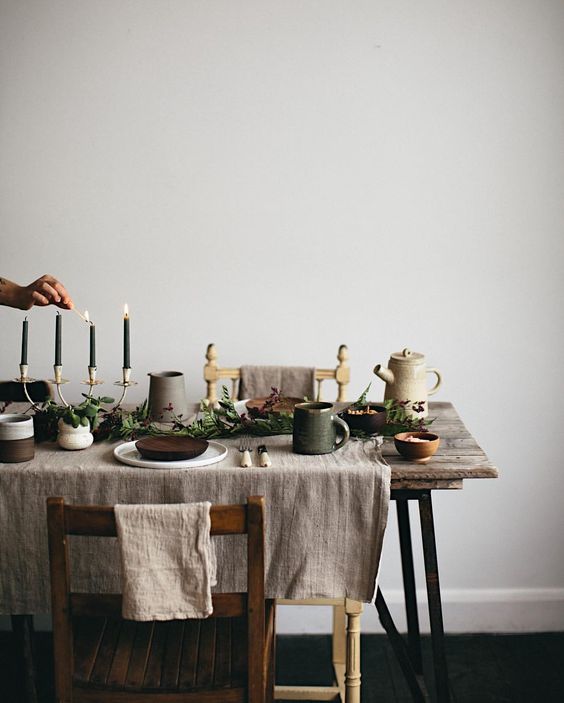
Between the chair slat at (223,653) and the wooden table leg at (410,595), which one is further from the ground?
the chair slat at (223,653)

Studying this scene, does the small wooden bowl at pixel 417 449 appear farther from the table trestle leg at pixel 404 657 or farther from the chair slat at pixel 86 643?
the chair slat at pixel 86 643

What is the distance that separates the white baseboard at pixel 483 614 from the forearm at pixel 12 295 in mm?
1481

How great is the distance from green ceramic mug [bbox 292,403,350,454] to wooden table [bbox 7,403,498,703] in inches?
5.5

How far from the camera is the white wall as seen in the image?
272cm

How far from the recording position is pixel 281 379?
2.63 meters

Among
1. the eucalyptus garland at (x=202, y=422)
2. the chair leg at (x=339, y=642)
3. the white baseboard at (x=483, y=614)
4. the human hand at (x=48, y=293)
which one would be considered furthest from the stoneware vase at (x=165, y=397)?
the white baseboard at (x=483, y=614)

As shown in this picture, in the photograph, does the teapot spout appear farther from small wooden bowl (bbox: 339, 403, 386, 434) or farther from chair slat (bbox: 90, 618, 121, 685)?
chair slat (bbox: 90, 618, 121, 685)

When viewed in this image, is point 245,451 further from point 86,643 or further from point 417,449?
point 86,643

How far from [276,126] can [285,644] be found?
1806 mm

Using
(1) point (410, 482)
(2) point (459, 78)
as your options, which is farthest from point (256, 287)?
(1) point (410, 482)

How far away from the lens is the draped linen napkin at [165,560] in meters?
1.48

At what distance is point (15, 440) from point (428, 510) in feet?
3.16

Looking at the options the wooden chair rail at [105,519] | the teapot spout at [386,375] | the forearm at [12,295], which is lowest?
the wooden chair rail at [105,519]

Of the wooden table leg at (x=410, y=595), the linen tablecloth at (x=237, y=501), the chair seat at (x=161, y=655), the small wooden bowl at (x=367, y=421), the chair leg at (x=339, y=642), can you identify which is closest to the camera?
the chair seat at (x=161, y=655)
